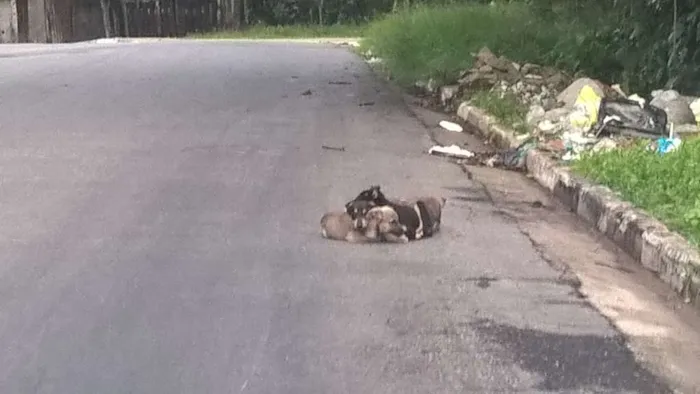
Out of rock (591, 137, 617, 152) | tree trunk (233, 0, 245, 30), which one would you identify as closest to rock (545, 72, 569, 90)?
rock (591, 137, 617, 152)

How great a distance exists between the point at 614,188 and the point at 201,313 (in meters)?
3.35

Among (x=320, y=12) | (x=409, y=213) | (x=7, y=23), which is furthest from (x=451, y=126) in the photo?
(x=7, y=23)

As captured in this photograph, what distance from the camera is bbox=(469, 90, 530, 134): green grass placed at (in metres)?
10.9

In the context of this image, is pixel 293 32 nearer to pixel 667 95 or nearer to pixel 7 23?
pixel 7 23

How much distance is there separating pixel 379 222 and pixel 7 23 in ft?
113

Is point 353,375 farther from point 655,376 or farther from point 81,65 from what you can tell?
point 81,65

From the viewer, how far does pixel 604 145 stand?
29.9 feet

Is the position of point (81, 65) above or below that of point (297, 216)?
below

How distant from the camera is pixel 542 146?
954 cm

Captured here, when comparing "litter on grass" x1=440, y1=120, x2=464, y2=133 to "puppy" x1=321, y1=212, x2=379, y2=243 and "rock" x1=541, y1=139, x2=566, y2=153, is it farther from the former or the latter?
"puppy" x1=321, y1=212, x2=379, y2=243

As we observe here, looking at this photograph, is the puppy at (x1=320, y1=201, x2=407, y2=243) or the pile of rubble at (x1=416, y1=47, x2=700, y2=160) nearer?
the puppy at (x1=320, y1=201, x2=407, y2=243)

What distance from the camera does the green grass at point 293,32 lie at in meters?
35.0

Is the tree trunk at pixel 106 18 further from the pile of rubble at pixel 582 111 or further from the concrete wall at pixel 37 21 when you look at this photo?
the pile of rubble at pixel 582 111

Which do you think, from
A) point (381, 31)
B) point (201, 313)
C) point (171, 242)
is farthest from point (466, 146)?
point (381, 31)
